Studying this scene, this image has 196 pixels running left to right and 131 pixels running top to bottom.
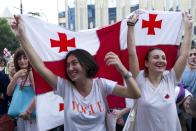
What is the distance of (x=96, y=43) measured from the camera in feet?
12.8

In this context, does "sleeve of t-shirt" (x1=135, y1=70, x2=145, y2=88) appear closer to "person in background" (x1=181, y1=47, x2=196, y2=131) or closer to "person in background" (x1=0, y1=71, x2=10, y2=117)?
"person in background" (x1=181, y1=47, x2=196, y2=131)

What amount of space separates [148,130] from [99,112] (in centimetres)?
60

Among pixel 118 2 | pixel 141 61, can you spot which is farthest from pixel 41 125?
pixel 118 2

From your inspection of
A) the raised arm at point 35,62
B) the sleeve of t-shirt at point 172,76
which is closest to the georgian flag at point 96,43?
the raised arm at point 35,62

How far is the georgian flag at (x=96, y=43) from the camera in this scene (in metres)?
3.61

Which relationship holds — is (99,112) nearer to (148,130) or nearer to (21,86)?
(148,130)

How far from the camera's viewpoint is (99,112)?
9.99 ft

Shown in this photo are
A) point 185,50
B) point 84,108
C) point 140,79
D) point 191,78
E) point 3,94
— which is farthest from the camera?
point 191,78

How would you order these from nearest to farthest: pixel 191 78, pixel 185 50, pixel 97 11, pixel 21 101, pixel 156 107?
pixel 156 107, pixel 185 50, pixel 21 101, pixel 191 78, pixel 97 11

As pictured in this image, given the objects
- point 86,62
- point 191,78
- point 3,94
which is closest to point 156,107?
point 86,62

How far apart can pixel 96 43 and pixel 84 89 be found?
86 cm

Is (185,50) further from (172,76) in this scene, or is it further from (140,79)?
(140,79)

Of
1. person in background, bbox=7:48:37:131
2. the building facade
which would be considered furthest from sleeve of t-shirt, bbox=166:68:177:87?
the building facade

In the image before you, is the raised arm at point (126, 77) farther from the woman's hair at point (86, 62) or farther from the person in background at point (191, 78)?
the person in background at point (191, 78)
